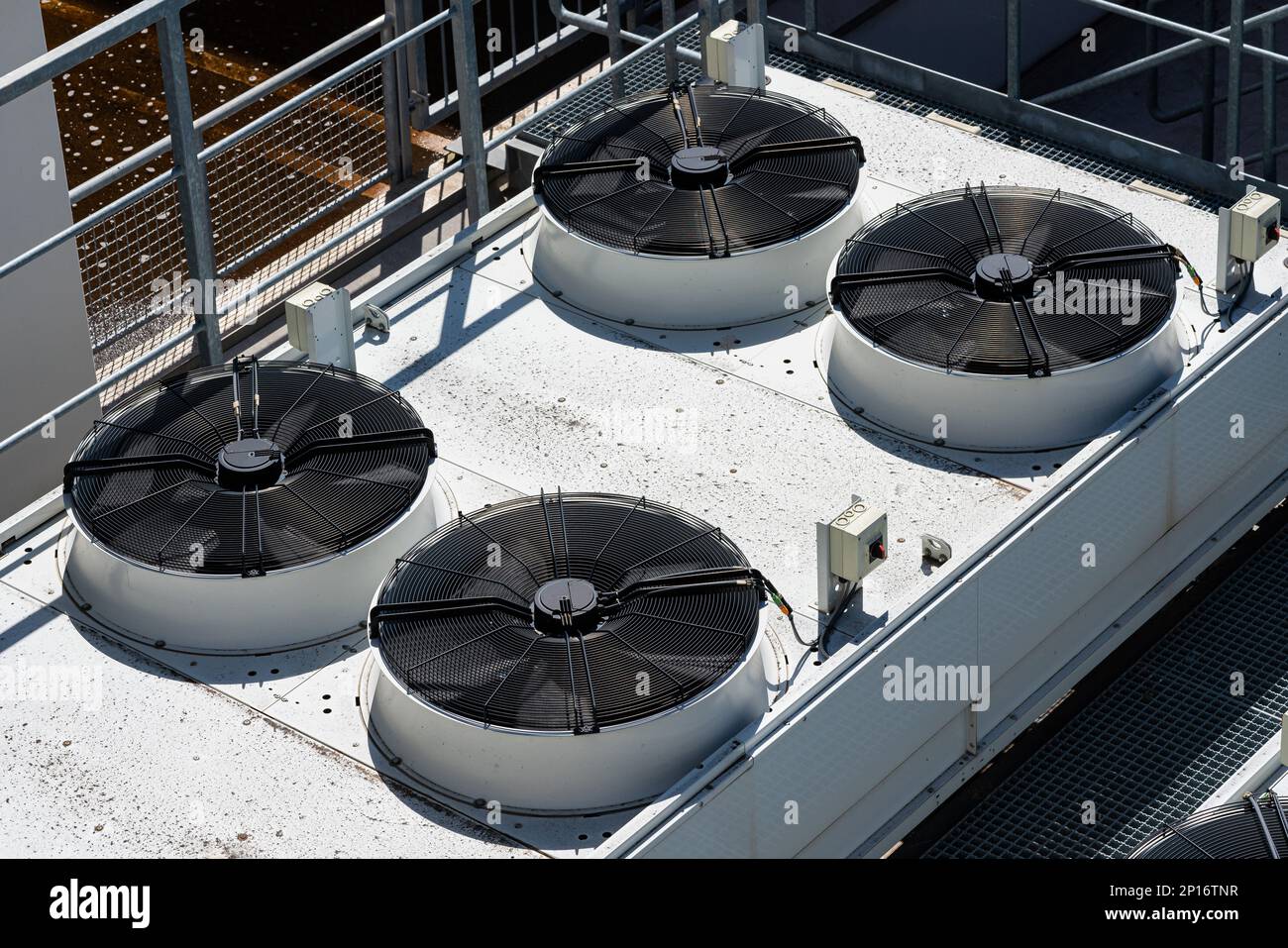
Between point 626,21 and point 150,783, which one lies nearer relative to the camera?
point 150,783

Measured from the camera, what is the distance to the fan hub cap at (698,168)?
436 inches

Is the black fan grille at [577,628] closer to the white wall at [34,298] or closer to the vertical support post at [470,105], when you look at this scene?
the vertical support post at [470,105]

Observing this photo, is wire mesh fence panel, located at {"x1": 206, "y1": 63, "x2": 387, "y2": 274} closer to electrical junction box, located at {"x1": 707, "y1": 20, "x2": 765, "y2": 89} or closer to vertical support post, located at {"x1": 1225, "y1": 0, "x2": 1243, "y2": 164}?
electrical junction box, located at {"x1": 707, "y1": 20, "x2": 765, "y2": 89}

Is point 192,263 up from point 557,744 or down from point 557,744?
up

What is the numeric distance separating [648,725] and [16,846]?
2.34m

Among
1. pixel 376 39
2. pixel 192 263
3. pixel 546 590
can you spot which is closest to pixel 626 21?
pixel 376 39

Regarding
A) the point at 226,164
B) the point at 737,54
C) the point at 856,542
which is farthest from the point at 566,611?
the point at 226,164

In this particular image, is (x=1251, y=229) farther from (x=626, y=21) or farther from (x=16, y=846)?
(x=16, y=846)

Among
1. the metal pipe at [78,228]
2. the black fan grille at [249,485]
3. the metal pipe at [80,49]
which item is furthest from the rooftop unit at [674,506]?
the metal pipe at [80,49]

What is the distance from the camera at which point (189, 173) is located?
10008 mm

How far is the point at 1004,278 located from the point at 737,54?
2559mm

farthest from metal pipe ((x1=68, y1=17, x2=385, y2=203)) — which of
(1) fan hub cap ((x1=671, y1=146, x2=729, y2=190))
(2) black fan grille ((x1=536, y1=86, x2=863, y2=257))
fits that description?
(1) fan hub cap ((x1=671, y1=146, x2=729, y2=190))

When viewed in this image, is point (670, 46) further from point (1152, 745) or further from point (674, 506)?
point (1152, 745)
